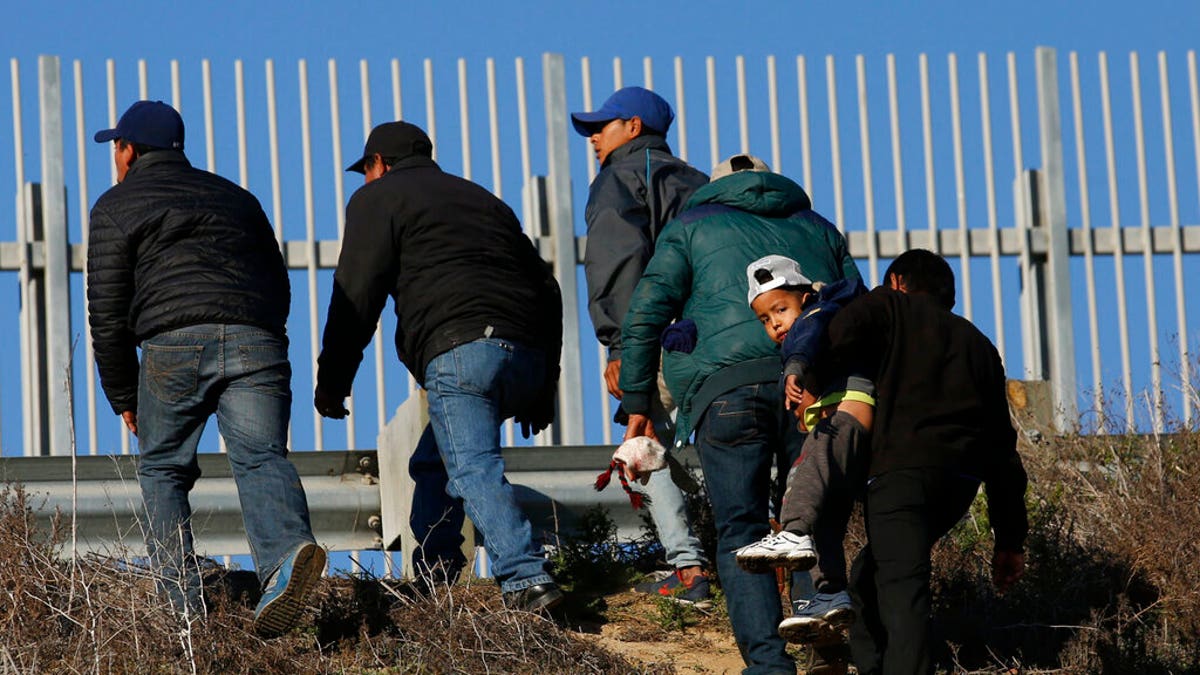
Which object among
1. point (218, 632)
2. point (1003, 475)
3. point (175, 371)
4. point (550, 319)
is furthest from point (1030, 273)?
point (218, 632)

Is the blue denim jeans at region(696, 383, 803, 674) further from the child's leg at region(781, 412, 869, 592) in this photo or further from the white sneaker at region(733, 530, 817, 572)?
the white sneaker at region(733, 530, 817, 572)

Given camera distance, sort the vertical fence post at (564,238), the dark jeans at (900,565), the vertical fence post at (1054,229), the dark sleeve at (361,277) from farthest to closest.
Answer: the vertical fence post at (1054,229), the vertical fence post at (564,238), the dark sleeve at (361,277), the dark jeans at (900,565)

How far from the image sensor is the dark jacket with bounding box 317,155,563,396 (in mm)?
8930

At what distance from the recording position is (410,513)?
957 centimetres

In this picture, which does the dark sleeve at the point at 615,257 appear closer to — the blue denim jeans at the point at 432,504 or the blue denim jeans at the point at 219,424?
the blue denim jeans at the point at 432,504

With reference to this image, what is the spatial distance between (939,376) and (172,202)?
2.81 meters

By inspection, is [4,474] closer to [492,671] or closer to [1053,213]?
[492,671]

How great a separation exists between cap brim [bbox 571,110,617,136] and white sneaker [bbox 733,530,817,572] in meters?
2.79

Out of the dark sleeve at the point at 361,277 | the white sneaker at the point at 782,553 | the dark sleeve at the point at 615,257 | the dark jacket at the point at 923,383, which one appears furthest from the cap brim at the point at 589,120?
the white sneaker at the point at 782,553

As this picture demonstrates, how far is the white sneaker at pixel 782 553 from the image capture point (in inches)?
295

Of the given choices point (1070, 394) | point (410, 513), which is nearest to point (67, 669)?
point (410, 513)

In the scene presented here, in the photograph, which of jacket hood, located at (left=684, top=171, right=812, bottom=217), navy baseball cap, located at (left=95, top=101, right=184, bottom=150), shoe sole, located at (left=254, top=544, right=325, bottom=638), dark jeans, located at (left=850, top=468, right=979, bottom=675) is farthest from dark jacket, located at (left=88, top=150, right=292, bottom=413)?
dark jeans, located at (left=850, top=468, right=979, bottom=675)

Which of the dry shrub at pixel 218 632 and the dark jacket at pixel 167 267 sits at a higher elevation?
the dark jacket at pixel 167 267

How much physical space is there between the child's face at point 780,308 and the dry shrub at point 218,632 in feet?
4.30
